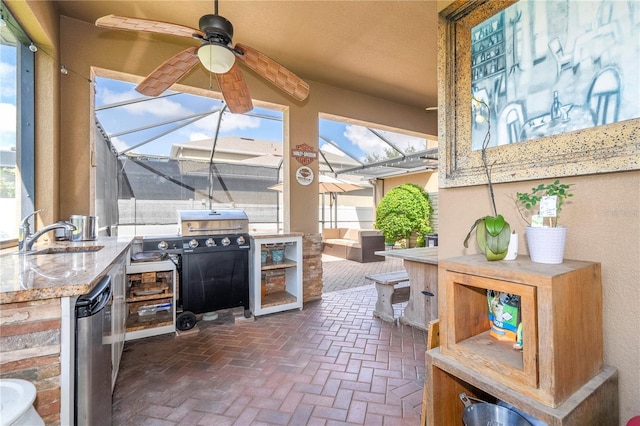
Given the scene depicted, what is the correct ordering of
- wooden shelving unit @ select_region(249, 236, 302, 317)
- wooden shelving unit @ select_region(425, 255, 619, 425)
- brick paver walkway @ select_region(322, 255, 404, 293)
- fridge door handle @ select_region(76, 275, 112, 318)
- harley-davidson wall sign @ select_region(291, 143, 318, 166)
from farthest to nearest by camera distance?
brick paver walkway @ select_region(322, 255, 404, 293) → harley-davidson wall sign @ select_region(291, 143, 318, 166) → wooden shelving unit @ select_region(249, 236, 302, 317) → fridge door handle @ select_region(76, 275, 112, 318) → wooden shelving unit @ select_region(425, 255, 619, 425)

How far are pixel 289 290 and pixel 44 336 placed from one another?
10.2ft

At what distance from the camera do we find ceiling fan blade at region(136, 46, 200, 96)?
2.15 meters

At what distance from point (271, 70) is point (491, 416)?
271 centimetres

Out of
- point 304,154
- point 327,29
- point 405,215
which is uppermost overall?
point 327,29

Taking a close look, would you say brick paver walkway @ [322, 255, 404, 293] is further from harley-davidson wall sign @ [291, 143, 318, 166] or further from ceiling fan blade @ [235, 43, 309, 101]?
ceiling fan blade @ [235, 43, 309, 101]

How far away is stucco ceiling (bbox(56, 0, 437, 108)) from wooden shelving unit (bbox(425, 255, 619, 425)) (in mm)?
2625

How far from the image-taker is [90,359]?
1.21m

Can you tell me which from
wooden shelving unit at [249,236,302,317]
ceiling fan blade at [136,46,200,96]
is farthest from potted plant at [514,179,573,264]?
wooden shelving unit at [249,236,302,317]

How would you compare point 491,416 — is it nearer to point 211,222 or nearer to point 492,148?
point 492,148

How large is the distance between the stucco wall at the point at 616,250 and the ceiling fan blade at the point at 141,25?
2418 mm

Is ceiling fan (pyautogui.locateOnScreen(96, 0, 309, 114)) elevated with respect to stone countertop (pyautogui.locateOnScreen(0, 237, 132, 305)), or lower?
elevated

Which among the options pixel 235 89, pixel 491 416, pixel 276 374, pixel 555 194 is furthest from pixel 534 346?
pixel 235 89

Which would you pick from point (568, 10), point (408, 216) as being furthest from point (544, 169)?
point (408, 216)

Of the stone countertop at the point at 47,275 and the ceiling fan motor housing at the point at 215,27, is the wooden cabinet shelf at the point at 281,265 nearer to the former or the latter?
the stone countertop at the point at 47,275
